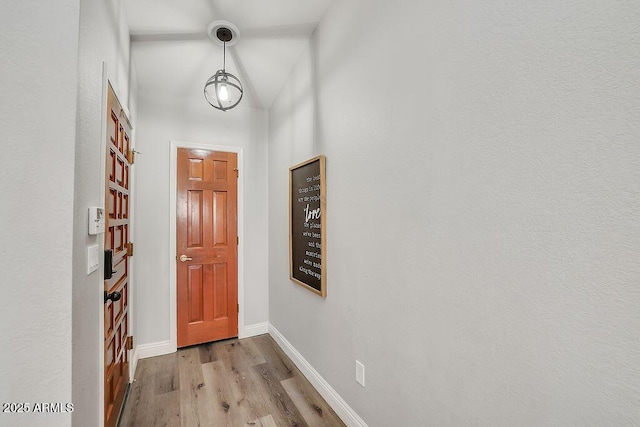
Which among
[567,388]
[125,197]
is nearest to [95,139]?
[125,197]

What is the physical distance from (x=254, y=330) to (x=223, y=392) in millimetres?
1013

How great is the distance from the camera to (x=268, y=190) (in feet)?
10.6

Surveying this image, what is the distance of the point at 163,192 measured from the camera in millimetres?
2766

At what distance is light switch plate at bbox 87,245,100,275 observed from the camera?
3.91 ft

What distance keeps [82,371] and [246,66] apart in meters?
2.46

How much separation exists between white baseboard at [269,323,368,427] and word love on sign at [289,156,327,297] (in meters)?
0.65

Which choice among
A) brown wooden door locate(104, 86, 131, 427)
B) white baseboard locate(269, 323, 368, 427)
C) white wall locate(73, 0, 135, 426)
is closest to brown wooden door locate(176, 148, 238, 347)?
brown wooden door locate(104, 86, 131, 427)

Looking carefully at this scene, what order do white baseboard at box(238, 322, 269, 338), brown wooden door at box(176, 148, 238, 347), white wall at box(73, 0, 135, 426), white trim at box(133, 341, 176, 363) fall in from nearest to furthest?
white wall at box(73, 0, 135, 426)
white trim at box(133, 341, 176, 363)
brown wooden door at box(176, 148, 238, 347)
white baseboard at box(238, 322, 269, 338)

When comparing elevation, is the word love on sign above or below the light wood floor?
above

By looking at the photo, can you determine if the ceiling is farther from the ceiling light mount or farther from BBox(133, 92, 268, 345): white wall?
BBox(133, 92, 268, 345): white wall

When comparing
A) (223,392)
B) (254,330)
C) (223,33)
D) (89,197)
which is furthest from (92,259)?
(254,330)

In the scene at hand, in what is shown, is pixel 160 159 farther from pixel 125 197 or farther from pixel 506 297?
pixel 506 297

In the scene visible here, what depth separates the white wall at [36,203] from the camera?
955 millimetres

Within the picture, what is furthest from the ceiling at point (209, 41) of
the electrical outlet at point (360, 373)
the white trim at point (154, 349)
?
the white trim at point (154, 349)
